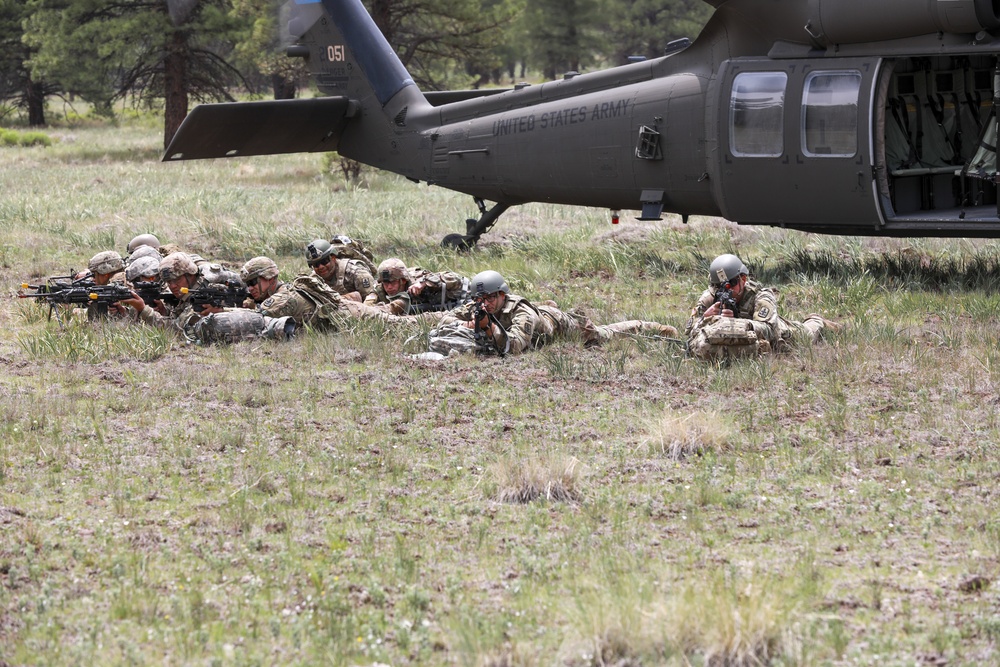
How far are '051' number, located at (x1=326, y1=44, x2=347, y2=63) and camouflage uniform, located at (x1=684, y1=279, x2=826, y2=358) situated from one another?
7774mm

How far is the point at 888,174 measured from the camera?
10.5 meters

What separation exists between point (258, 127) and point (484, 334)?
6081mm

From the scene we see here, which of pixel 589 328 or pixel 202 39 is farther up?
pixel 202 39

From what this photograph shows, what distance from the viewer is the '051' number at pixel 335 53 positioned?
15516 mm

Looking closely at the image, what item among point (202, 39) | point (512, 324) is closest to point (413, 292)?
point (512, 324)

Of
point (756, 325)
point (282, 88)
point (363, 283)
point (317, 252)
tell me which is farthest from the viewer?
point (282, 88)

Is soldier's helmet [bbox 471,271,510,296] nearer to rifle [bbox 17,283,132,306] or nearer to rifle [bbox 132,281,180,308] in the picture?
rifle [bbox 132,281,180,308]

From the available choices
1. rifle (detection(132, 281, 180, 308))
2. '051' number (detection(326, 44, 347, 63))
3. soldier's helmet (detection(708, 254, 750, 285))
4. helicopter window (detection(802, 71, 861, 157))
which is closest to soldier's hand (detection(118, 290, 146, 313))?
rifle (detection(132, 281, 180, 308))

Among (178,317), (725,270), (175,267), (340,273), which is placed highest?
(725,270)

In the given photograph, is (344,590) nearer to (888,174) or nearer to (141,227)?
(888,174)

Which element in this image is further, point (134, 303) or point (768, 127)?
point (768, 127)

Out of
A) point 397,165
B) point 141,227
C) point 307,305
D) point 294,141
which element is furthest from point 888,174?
point 141,227

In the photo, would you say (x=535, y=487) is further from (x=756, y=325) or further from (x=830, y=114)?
(x=830, y=114)

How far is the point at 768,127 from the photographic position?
10.8 metres
